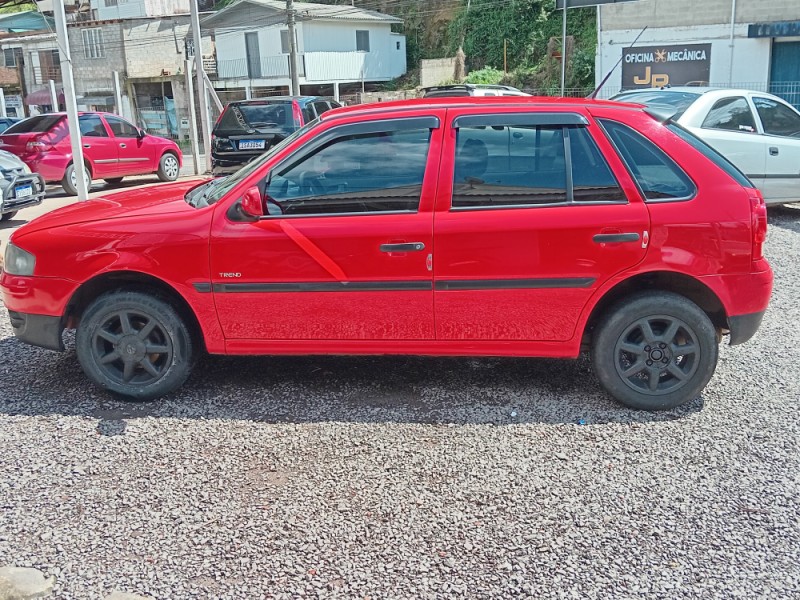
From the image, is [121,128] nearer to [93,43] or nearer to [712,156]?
[712,156]

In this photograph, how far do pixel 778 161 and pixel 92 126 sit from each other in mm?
13270

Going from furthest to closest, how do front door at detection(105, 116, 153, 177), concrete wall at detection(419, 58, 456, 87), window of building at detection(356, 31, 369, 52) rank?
window of building at detection(356, 31, 369, 52) < concrete wall at detection(419, 58, 456, 87) < front door at detection(105, 116, 153, 177)

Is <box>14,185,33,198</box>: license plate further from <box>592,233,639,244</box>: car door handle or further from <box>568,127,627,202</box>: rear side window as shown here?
<box>592,233,639,244</box>: car door handle

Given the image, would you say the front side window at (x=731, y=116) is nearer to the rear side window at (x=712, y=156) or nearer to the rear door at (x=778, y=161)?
the rear door at (x=778, y=161)

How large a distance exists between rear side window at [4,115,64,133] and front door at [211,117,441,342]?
1259 centimetres

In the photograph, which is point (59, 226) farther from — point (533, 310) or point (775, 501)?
point (775, 501)

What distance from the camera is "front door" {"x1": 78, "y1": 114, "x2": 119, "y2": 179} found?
15.8 m

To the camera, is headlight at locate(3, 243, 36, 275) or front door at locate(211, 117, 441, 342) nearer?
front door at locate(211, 117, 441, 342)

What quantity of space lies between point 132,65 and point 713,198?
46457 millimetres

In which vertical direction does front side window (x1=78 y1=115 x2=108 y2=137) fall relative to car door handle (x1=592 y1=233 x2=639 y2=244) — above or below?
above

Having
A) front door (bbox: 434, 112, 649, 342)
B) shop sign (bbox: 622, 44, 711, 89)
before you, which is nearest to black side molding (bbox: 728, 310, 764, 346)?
front door (bbox: 434, 112, 649, 342)

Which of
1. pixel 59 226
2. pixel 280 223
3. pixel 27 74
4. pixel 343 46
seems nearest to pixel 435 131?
pixel 280 223

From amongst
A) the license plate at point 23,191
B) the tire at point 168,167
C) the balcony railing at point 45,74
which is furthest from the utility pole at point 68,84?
the balcony railing at point 45,74

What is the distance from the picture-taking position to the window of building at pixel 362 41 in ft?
144
